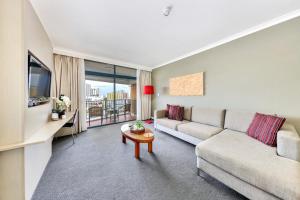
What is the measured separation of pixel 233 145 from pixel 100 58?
13.9ft

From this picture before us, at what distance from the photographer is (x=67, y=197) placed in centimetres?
129

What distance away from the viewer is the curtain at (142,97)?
486cm

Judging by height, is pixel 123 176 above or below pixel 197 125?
below

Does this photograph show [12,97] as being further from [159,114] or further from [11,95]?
[159,114]

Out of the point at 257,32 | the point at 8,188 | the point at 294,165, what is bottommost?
the point at 8,188

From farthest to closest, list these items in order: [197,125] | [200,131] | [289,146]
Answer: [197,125], [200,131], [289,146]

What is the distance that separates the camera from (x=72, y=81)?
3289 mm

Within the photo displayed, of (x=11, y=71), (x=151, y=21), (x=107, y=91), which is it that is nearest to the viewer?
(x=11, y=71)

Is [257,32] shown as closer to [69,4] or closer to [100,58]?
[69,4]

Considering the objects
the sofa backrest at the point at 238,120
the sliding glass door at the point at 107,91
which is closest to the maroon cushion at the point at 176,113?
the sofa backrest at the point at 238,120

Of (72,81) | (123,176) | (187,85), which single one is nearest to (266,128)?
(187,85)

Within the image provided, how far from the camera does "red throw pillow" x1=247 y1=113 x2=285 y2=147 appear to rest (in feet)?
5.17

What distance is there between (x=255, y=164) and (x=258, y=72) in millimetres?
1924

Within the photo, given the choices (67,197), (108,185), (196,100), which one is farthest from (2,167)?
(196,100)
